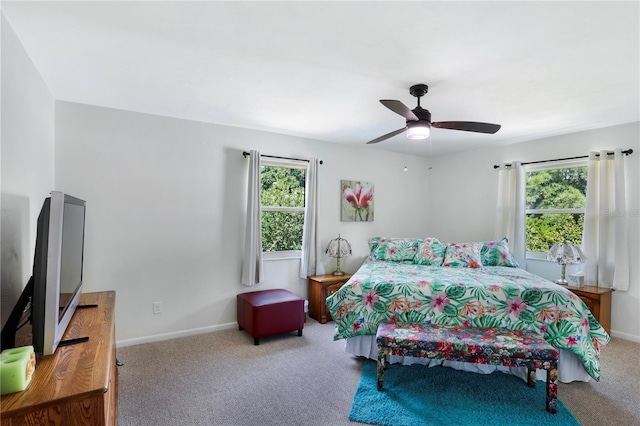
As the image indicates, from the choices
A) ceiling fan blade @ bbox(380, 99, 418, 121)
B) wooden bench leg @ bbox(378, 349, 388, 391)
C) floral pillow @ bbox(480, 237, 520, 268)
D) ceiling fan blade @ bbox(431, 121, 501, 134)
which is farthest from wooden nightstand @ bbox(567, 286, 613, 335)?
ceiling fan blade @ bbox(380, 99, 418, 121)

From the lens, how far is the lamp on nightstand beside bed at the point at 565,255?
143 inches

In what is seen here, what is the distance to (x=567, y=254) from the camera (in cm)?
366

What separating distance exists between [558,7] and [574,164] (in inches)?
117

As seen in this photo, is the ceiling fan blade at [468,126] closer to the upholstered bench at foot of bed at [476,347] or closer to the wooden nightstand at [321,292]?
the upholstered bench at foot of bed at [476,347]

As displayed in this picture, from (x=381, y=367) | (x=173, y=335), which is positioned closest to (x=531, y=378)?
(x=381, y=367)

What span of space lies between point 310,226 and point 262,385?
6.82 ft

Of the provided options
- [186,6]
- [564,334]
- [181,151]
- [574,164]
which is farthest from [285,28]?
[574,164]

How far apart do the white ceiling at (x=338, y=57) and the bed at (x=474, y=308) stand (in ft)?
5.25

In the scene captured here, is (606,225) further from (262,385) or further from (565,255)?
(262,385)

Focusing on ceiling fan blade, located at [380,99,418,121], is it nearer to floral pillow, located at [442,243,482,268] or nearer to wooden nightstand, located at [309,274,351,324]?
floral pillow, located at [442,243,482,268]

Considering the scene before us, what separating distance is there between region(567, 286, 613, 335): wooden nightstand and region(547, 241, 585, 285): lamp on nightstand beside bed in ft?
0.69

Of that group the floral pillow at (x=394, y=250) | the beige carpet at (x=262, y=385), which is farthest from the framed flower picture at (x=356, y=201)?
the beige carpet at (x=262, y=385)

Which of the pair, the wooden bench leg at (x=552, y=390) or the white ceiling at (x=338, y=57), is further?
the wooden bench leg at (x=552, y=390)

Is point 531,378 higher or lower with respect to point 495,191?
lower
